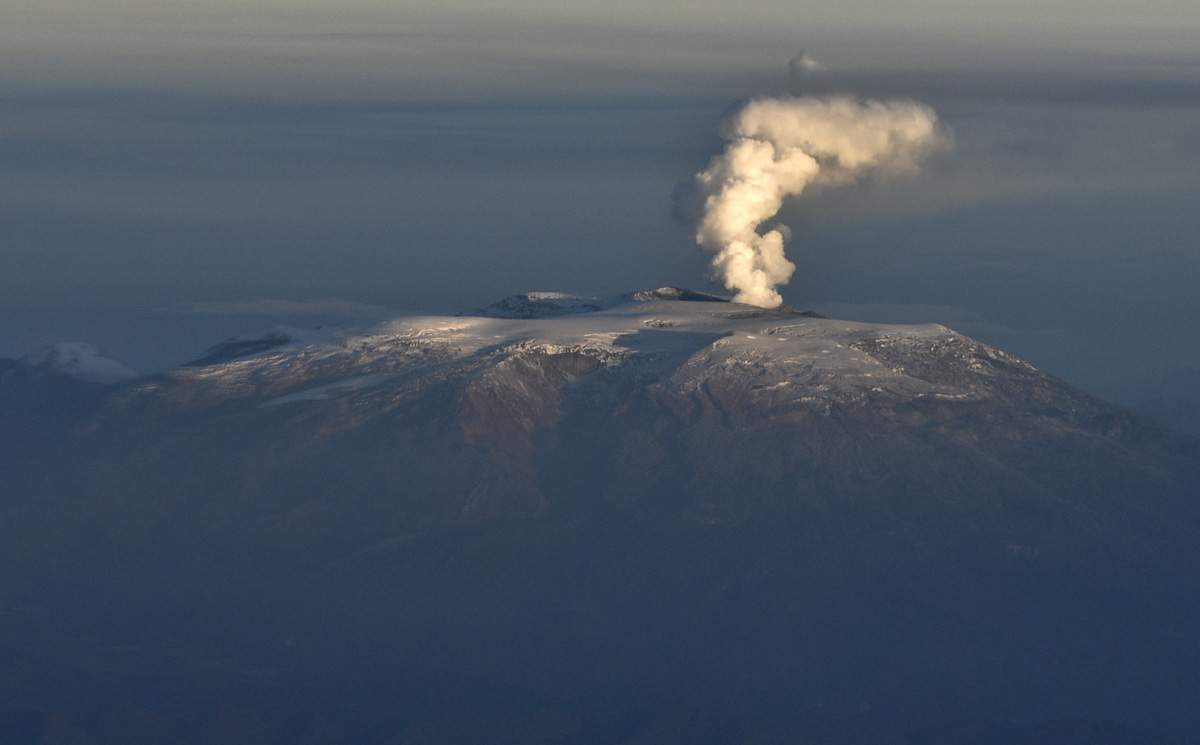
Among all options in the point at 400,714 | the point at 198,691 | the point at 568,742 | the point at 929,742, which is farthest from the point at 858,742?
the point at 198,691

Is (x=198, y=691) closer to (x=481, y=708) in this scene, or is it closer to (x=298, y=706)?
(x=298, y=706)

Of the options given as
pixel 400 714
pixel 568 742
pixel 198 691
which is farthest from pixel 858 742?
pixel 198 691

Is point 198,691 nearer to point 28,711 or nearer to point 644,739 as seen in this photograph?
point 28,711

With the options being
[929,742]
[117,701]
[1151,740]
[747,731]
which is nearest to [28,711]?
[117,701]

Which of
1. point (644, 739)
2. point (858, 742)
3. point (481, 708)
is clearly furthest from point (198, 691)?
point (858, 742)

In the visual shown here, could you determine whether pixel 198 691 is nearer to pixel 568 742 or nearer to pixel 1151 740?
pixel 568 742
